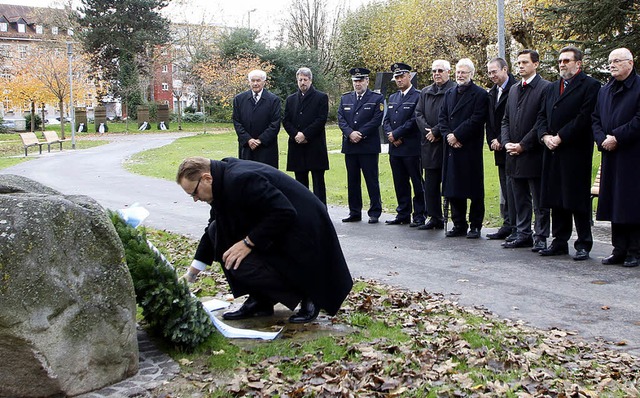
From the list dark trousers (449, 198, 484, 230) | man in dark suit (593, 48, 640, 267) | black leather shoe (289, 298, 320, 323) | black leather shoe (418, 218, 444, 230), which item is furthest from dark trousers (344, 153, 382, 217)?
black leather shoe (289, 298, 320, 323)

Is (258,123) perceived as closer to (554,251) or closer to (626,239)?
(554,251)

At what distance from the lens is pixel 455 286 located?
7.93 m

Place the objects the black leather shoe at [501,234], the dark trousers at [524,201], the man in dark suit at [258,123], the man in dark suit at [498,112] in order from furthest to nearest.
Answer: the man in dark suit at [258,123] → the black leather shoe at [501,234] → the man in dark suit at [498,112] → the dark trousers at [524,201]

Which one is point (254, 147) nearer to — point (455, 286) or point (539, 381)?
point (455, 286)

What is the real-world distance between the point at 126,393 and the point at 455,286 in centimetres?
391

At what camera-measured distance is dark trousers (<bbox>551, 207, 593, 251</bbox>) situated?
9.12 m

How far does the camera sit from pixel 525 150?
9695mm

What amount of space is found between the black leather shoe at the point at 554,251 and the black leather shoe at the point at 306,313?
12.7 feet

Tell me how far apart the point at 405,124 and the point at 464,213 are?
72.4 inches

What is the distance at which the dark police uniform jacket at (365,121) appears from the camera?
1256 centimetres

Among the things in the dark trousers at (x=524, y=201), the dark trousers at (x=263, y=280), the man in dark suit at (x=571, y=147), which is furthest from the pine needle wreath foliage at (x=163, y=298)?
the dark trousers at (x=524, y=201)

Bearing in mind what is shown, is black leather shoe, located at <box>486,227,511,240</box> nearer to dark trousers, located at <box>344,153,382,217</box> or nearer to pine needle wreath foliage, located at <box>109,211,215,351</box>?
dark trousers, located at <box>344,153,382,217</box>

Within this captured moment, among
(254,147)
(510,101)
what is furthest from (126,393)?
(254,147)

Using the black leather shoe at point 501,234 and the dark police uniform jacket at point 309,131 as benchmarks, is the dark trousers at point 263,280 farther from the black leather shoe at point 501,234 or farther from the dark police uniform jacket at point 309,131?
the dark police uniform jacket at point 309,131
